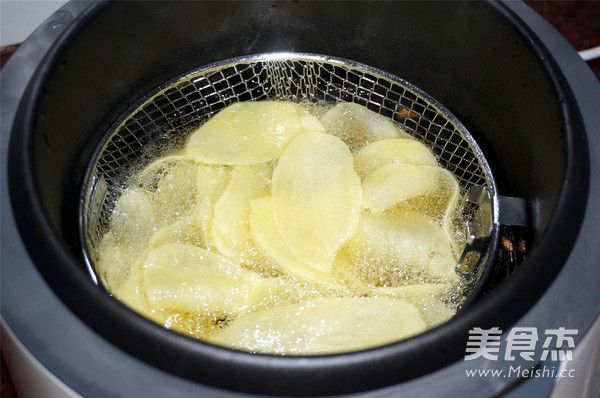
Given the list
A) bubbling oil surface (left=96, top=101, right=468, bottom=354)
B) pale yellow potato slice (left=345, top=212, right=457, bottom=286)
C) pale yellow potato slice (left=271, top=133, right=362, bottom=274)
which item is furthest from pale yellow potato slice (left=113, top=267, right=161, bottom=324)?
pale yellow potato slice (left=345, top=212, right=457, bottom=286)

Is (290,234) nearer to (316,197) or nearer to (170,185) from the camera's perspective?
(316,197)

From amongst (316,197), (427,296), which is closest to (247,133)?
(316,197)

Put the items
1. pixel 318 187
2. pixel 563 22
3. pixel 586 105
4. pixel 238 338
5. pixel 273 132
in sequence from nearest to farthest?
pixel 238 338, pixel 586 105, pixel 318 187, pixel 273 132, pixel 563 22

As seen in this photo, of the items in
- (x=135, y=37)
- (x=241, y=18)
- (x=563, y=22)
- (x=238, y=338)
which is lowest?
(x=238, y=338)

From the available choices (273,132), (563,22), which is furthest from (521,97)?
(563,22)

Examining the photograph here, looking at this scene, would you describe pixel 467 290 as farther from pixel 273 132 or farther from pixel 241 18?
pixel 241 18

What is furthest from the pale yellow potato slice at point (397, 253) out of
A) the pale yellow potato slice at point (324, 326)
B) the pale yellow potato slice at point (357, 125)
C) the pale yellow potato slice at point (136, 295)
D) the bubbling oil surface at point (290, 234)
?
the pale yellow potato slice at point (136, 295)
